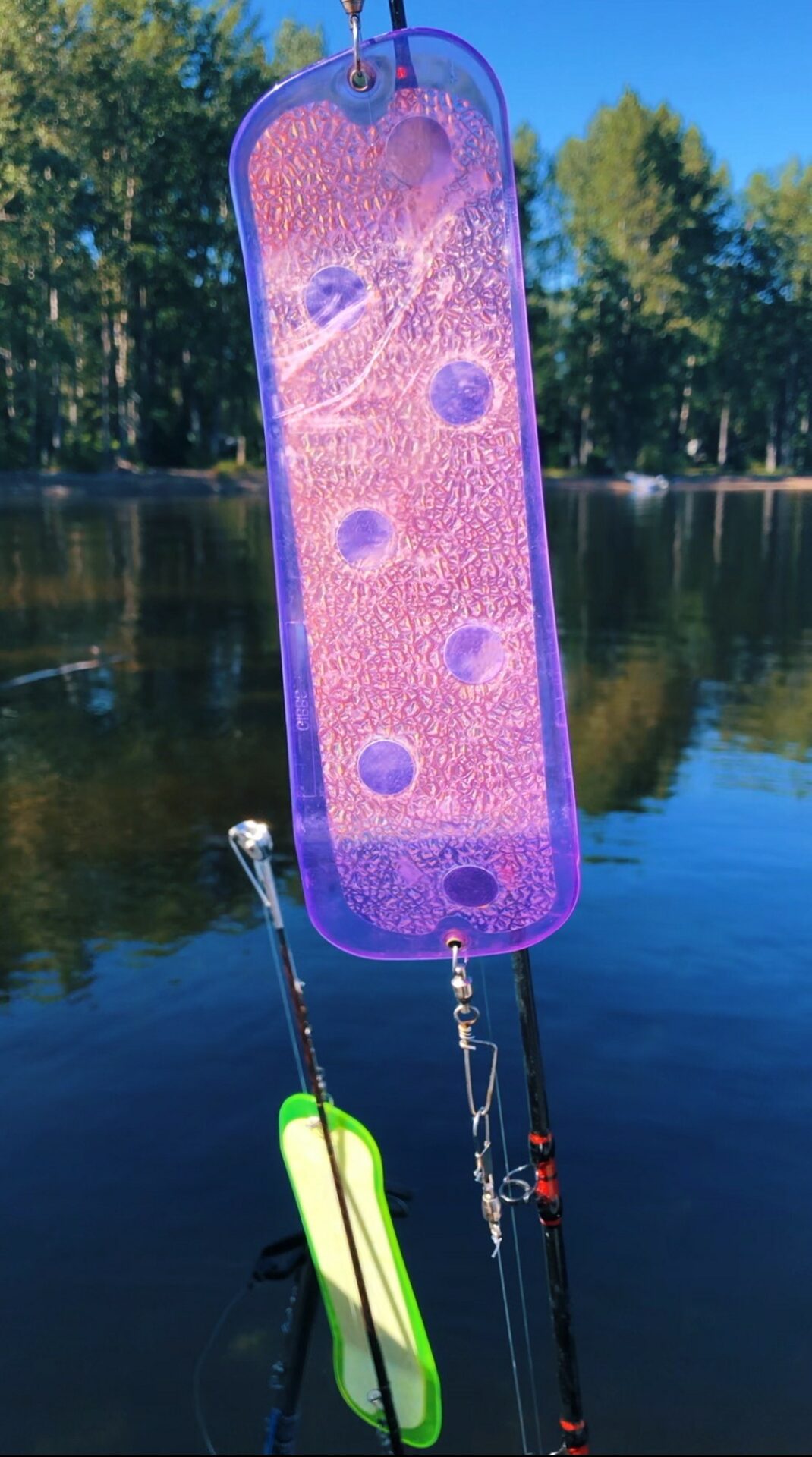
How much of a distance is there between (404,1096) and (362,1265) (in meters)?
2.52

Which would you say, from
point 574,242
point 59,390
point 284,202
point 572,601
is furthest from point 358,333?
point 574,242

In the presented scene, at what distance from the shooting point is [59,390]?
5512cm

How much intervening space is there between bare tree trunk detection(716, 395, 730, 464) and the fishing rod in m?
78.8

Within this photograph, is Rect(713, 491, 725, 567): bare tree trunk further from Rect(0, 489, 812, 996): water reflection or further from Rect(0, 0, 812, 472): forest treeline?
Rect(0, 0, 812, 472): forest treeline

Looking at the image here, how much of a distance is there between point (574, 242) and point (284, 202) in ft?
241

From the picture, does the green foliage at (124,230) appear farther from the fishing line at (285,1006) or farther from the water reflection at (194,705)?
the fishing line at (285,1006)

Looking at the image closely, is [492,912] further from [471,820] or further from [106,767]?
[106,767]

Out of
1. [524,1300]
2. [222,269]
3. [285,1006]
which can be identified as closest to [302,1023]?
[524,1300]

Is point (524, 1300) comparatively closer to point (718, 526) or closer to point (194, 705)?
point (194, 705)

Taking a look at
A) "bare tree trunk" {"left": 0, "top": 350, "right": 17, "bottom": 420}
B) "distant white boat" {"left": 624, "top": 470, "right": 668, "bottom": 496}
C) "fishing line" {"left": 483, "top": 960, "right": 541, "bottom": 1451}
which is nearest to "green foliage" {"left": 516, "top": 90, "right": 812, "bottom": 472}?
"distant white boat" {"left": 624, "top": 470, "right": 668, "bottom": 496}

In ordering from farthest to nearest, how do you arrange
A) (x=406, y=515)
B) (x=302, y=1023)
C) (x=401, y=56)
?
(x=406, y=515) → (x=401, y=56) → (x=302, y=1023)

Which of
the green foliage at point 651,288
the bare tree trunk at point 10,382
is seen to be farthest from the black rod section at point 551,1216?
the green foliage at point 651,288

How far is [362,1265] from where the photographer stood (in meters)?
3.56

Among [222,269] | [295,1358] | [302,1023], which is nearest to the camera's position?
[302,1023]
